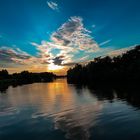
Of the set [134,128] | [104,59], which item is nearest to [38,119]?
[134,128]

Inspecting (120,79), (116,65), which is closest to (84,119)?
(120,79)

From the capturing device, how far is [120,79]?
111062 mm

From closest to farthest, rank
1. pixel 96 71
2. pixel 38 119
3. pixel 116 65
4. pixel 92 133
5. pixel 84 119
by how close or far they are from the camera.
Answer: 1. pixel 92 133
2. pixel 84 119
3. pixel 38 119
4. pixel 116 65
5. pixel 96 71

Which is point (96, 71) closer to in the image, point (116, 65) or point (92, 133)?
point (116, 65)

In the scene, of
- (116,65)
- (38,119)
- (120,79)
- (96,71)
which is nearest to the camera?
(38,119)

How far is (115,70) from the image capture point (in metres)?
116

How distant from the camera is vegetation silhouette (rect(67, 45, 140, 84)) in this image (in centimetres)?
9901

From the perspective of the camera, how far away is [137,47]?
113688mm

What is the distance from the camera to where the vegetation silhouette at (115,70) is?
325 ft

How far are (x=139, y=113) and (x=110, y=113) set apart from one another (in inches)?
137

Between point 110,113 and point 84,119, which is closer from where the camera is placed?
point 84,119

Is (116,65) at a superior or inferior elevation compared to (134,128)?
superior

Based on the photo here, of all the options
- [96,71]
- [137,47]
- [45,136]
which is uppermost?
[137,47]

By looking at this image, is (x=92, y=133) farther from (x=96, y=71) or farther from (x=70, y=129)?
(x=96, y=71)
